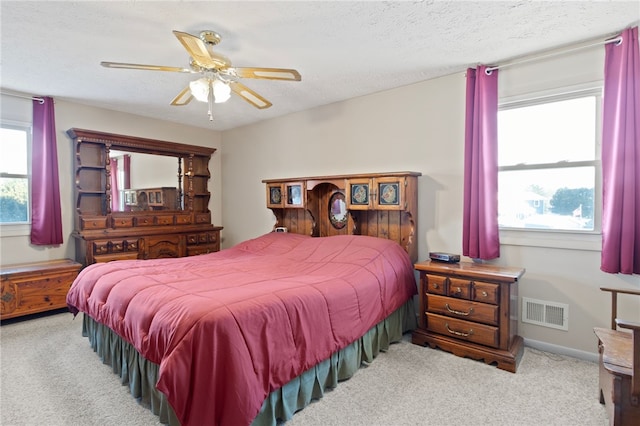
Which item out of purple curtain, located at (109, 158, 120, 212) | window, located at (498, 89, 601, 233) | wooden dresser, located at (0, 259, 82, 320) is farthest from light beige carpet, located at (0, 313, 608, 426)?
purple curtain, located at (109, 158, 120, 212)

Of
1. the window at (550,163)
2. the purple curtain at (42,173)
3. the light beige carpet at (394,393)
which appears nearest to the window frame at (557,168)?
the window at (550,163)

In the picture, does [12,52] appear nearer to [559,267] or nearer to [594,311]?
[559,267]

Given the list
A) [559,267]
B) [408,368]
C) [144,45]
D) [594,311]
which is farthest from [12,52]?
[594,311]

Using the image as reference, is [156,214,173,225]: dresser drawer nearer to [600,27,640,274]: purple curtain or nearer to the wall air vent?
the wall air vent

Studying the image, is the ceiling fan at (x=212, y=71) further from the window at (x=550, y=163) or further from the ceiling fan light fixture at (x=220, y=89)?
the window at (x=550, y=163)

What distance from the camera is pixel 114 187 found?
14.5 ft

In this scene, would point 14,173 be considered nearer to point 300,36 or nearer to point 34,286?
point 34,286

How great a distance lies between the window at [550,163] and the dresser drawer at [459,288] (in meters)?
0.76

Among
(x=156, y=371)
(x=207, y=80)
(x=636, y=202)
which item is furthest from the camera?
(x=207, y=80)

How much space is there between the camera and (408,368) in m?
2.54

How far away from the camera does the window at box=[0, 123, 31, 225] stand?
3.77m

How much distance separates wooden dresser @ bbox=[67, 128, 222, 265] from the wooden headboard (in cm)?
151

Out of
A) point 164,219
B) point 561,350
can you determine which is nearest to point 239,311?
point 561,350

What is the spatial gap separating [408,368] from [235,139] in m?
4.43
